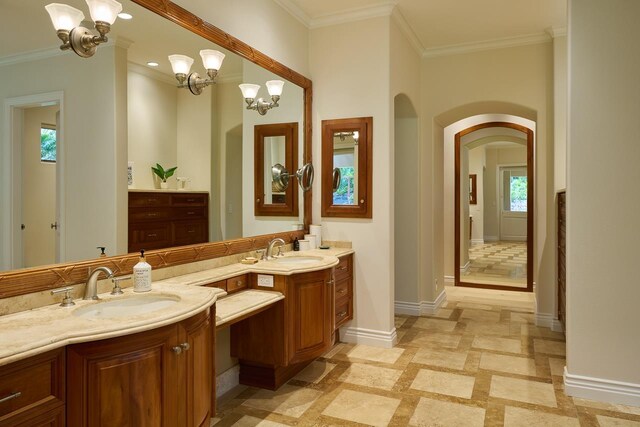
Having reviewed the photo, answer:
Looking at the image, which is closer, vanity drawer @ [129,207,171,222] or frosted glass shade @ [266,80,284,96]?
vanity drawer @ [129,207,171,222]

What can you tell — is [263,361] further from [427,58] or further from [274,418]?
[427,58]

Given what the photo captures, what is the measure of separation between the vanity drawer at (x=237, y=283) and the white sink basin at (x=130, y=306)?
0.74 meters

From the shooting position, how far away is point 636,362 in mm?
2809

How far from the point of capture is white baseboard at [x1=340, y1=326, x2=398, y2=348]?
3995 mm

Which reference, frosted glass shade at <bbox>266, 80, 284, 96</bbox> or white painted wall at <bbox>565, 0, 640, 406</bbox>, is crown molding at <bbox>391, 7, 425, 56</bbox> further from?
white painted wall at <bbox>565, 0, 640, 406</bbox>

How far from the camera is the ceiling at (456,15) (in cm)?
386

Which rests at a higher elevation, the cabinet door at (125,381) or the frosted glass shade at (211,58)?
the frosted glass shade at (211,58)

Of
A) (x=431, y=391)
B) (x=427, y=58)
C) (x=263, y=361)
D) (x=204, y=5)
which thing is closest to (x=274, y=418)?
(x=263, y=361)

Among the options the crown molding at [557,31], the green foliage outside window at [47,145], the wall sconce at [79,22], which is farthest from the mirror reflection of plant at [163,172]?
the crown molding at [557,31]

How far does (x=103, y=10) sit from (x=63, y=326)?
1.40m

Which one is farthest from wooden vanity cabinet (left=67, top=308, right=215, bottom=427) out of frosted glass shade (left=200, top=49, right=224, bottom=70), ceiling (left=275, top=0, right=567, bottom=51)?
ceiling (left=275, top=0, right=567, bottom=51)

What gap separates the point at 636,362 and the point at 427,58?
11.7 ft

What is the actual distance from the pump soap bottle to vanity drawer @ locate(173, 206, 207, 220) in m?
0.58

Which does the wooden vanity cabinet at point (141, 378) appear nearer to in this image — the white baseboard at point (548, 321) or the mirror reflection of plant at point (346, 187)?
the mirror reflection of plant at point (346, 187)
